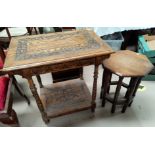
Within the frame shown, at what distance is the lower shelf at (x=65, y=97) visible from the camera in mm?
1511

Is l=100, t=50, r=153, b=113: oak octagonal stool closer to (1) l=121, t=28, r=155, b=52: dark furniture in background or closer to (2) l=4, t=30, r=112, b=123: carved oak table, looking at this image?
(2) l=4, t=30, r=112, b=123: carved oak table

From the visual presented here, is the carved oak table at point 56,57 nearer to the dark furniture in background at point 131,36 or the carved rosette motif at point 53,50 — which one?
the carved rosette motif at point 53,50

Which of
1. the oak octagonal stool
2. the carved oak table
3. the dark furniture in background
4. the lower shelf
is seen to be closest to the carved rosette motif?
the carved oak table

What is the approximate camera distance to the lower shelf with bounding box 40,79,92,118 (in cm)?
151

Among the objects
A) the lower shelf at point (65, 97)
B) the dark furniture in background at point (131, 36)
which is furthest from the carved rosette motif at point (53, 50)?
the dark furniture in background at point (131, 36)

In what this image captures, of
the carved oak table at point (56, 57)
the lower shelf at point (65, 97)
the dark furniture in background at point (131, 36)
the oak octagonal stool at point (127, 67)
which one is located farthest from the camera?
the dark furniture in background at point (131, 36)

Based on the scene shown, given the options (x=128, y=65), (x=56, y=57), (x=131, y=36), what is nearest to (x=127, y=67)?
(x=128, y=65)

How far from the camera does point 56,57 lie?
1055 millimetres

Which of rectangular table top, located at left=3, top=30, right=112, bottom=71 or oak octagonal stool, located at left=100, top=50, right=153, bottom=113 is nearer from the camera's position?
rectangular table top, located at left=3, top=30, right=112, bottom=71

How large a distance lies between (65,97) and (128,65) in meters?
0.70

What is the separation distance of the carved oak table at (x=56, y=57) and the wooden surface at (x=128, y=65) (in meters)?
0.15

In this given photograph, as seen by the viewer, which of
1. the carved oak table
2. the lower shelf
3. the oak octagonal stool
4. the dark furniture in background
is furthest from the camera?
the dark furniture in background

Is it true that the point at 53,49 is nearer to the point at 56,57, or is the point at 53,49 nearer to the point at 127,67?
the point at 56,57

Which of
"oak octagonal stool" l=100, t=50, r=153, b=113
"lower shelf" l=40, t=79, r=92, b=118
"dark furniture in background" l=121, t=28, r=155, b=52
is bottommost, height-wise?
"lower shelf" l=40, t=79, r=92, b=118
